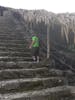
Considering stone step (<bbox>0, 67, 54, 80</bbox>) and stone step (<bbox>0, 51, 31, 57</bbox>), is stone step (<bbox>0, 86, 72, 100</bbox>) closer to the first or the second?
stone step (<bbox>0, 67, 54, 80</bbox>)

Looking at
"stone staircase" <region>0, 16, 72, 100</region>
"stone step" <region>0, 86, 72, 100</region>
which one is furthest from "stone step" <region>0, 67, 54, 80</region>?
"stone step" <region>0, 86, 72, 100</region>

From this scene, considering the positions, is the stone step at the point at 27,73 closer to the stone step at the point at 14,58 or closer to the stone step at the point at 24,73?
the stone step at the point at 24,73

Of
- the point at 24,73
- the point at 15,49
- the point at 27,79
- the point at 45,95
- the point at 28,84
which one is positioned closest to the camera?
the point at 45,95

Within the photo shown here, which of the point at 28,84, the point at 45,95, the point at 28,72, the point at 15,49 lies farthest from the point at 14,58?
the point at 45,95

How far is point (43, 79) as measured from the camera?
5.43 m

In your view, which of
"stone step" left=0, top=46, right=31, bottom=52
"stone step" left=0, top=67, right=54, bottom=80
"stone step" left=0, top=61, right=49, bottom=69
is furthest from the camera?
"stone step" left=0, top=46, right=31, bottom=52

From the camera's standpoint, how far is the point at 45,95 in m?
4.83

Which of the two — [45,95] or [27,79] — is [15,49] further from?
[45,95]

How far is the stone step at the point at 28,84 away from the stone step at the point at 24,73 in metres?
0.29

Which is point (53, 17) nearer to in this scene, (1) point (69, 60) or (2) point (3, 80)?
(1) point (69, 60)

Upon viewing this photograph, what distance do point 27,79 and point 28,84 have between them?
0.22 meters

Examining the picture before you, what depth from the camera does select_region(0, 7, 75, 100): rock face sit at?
4871 mm

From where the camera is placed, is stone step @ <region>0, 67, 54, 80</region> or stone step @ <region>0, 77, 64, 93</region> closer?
stone step @ <region>0, 77, 64, 93</region>

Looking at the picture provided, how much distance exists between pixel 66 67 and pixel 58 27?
5.01ft
